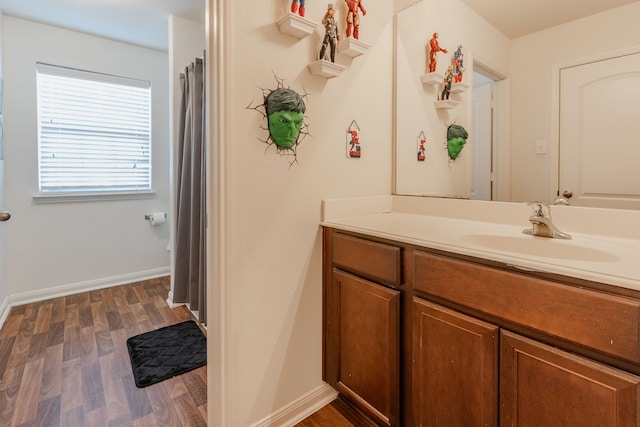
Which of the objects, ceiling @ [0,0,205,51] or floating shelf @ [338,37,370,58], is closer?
floating shelf @ [338,37,370,58]

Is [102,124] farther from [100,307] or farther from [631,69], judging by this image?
[631,69]

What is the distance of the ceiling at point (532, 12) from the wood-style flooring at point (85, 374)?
2.19 meters

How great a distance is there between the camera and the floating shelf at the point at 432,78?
1.67 m

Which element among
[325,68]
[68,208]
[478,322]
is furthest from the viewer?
[68,208]

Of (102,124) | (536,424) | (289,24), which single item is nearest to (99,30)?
(102,124)

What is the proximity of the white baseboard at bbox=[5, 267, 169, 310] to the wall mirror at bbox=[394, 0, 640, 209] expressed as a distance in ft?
9.33

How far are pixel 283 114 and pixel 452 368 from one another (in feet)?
3.51

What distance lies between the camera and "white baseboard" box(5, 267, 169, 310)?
2.73m

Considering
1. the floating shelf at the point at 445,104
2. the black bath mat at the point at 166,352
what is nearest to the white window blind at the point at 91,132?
the black bath mat at the point at 166,352

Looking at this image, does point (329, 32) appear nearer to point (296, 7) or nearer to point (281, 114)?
point (296, 7)

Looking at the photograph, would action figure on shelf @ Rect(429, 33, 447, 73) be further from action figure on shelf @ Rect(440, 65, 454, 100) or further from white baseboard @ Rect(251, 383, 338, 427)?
white baseboard @ Rect(251, 383, 338, 427)

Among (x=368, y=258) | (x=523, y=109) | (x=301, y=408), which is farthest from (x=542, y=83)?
(x=301, y=408)

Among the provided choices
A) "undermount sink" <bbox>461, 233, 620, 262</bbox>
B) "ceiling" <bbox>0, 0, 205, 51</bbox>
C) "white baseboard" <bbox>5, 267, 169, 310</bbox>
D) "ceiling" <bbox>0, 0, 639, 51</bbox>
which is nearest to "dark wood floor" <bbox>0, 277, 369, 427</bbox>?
"white baseboard" <bbox>5, 267, 169, 310</bbox>

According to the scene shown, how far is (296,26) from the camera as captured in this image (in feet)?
4.09
